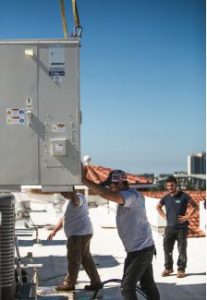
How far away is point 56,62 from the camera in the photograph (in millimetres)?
4941

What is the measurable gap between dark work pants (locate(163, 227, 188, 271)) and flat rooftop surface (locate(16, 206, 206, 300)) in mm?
208

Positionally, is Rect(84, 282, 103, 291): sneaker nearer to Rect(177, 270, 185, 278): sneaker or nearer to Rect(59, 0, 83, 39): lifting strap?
Rect(177, 270, 185, 278): sneaker

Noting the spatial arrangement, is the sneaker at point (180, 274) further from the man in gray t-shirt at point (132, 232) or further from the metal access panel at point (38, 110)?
the metal access panel at point (38, 110)

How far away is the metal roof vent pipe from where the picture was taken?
17.9 feet

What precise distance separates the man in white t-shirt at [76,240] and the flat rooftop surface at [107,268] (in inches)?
6.8

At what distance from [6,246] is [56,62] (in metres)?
2.03

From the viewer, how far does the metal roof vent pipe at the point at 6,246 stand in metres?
5.47

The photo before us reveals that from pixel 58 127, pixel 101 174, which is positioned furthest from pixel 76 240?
pixel 101 174

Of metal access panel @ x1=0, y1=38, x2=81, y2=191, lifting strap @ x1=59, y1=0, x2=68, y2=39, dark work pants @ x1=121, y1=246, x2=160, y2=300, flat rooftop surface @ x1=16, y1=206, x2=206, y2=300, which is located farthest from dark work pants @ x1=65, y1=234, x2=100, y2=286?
lifting strap @ x1=59, y1=0, x2=68, y2=39

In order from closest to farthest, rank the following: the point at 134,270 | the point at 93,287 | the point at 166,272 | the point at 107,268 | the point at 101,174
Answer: the point at 134,270 → the point at 93,287 → the point at 166,272 → the point at 107,268 → the point at 101,174

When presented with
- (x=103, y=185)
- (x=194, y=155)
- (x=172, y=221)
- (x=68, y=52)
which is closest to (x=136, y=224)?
(x=103, y=185)

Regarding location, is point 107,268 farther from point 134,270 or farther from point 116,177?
point 116,177

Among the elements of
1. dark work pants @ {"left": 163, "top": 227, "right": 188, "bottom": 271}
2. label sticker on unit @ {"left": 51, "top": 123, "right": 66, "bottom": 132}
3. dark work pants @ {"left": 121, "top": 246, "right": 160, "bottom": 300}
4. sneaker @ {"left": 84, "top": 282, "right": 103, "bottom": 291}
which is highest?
label sticker on unit @ {"left": 51, "top": 123, "right": 66, "bottom": 132}

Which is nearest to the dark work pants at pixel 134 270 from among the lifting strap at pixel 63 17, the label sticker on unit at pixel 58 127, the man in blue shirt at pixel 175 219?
the label sticker on unit at pixel 58 127
